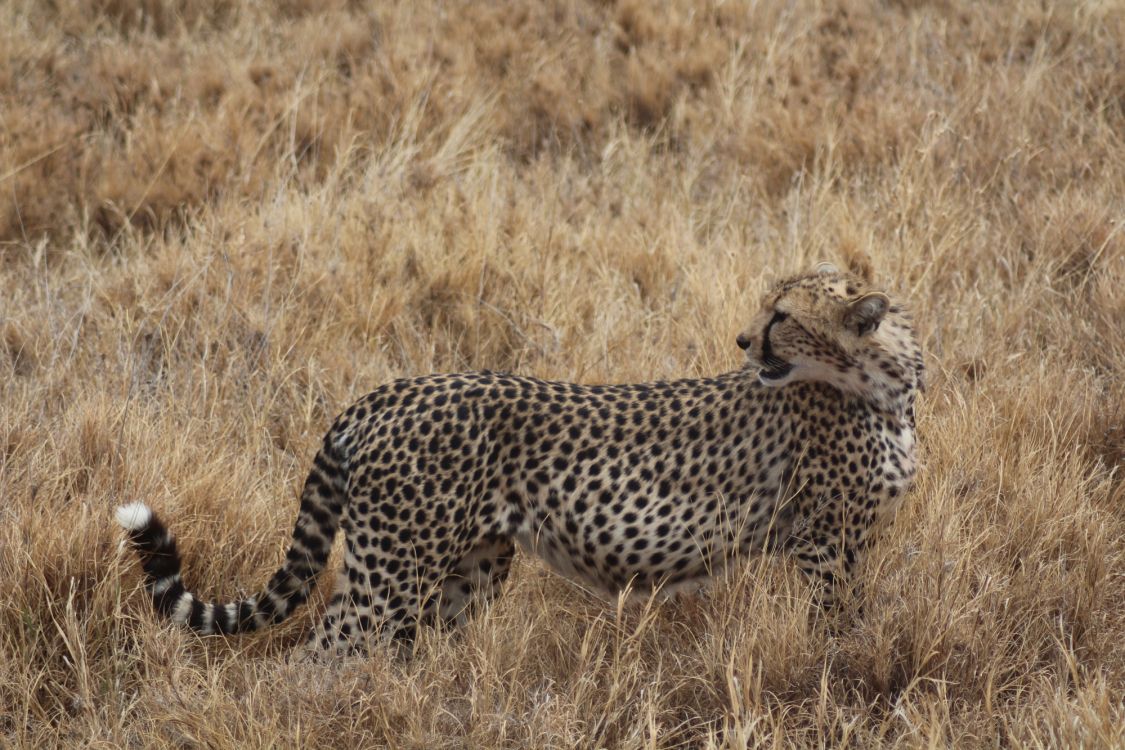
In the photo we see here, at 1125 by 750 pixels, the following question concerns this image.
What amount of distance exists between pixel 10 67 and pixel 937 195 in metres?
4.25

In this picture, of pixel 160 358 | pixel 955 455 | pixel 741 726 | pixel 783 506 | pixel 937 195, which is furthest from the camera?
pixel 937 195

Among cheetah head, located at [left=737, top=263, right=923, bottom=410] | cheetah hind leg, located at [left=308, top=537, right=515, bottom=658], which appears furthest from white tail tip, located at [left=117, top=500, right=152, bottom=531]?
cheetah head, located at [left=737, top=263, right=923, bottom=410]

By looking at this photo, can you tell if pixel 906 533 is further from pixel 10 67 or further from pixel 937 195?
pixel 10 67

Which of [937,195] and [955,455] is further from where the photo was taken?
[937,195]

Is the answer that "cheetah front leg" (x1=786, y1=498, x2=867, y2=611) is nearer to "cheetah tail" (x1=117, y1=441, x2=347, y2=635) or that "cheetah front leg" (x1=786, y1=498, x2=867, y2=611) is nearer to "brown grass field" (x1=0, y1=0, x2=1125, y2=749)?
"brown grass field" (x1=0, y1=0, x2=1125, y2=749)

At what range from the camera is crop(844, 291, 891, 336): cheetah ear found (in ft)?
9.91

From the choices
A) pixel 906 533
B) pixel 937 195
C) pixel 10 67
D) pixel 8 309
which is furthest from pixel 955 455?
pixel 10 67

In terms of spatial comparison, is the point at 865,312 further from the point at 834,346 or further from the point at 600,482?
the point at 600,482

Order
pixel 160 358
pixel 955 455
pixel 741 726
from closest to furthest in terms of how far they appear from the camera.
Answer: pixel 741 726 < pixel 955 455 < pixel 160 358

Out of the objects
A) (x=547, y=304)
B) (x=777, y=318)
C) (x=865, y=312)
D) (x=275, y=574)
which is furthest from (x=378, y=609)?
(x=547, y=304)

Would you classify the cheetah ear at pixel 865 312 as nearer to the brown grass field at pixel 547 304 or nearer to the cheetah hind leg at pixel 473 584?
the brown grass field at pixel 547 304

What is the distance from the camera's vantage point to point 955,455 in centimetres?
364

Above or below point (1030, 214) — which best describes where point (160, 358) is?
below

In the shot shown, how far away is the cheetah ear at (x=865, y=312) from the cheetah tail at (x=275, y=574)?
1199 millimetres
